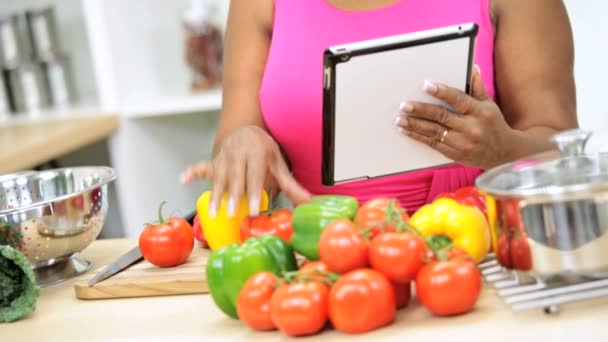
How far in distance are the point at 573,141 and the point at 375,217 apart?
25 centimetres

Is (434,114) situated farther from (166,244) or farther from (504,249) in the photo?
→ (166,244)

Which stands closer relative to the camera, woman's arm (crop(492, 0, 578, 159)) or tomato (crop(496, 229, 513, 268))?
tomato (crop(496, 229, 513, 268))

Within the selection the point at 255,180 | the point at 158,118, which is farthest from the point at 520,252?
the point at 158,118

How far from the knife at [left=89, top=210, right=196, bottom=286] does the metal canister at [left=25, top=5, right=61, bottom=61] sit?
2.09 metres

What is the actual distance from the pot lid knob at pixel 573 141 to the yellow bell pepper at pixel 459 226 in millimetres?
139

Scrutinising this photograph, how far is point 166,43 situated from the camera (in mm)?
3385

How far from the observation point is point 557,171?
1017 mm

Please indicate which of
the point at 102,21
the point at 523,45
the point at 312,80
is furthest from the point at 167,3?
the point at 523,45

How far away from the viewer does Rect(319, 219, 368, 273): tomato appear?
38.9 inches

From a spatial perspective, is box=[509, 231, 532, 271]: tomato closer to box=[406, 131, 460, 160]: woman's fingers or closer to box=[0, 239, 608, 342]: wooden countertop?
box=[0, 239, 608, 342]: wooden countertop

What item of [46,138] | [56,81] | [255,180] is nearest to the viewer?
[255,180]

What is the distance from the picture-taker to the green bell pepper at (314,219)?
1086mm

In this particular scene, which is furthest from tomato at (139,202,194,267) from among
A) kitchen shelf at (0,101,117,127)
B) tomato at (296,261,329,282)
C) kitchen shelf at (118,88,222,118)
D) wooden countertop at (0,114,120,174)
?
kitchen shelf at (0,101,117,127)

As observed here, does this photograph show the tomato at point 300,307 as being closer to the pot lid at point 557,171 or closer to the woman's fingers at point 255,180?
the pot lid at point 557,171
